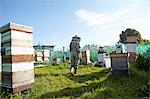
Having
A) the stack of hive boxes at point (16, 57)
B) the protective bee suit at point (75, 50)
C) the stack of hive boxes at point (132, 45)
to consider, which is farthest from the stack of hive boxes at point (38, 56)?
the stack of hive boxes at point (16, 57)

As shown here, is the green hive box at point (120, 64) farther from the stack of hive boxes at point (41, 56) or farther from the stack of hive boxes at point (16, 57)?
the stack of hive boxes at point (41, 56)

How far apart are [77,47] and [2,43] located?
5.38 m

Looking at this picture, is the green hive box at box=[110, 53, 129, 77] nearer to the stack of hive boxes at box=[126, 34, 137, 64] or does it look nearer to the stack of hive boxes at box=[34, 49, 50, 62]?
the stack of hive boxes at box=[126, 34, 137, 64]

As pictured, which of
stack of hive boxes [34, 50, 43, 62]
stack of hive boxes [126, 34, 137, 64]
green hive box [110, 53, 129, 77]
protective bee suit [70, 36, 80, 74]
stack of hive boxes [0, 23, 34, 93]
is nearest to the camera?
stack of hive boxes [0, 23, 34, 93]

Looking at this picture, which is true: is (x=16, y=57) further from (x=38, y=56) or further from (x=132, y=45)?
(x=38, y=56)

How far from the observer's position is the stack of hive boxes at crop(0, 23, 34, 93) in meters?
4.88

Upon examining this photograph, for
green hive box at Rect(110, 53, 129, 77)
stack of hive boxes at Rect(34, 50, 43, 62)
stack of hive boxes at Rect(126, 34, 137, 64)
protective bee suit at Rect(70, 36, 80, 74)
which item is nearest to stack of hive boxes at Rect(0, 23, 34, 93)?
green hive box at Rect(110, 53, 129, 77)

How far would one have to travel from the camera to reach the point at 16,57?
4.95 m

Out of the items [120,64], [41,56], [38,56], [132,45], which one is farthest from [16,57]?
[41,56]

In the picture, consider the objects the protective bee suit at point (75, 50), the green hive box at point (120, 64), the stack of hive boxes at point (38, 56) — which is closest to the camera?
the green hive box at point (120, 64)

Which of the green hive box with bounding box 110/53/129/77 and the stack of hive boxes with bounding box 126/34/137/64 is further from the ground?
the stack of hive boxes with bounding box 126/34/137/64

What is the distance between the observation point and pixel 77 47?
404 inches

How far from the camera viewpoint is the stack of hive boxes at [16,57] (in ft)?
16.0

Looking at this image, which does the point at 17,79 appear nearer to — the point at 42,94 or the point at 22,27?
the point at 42,94
